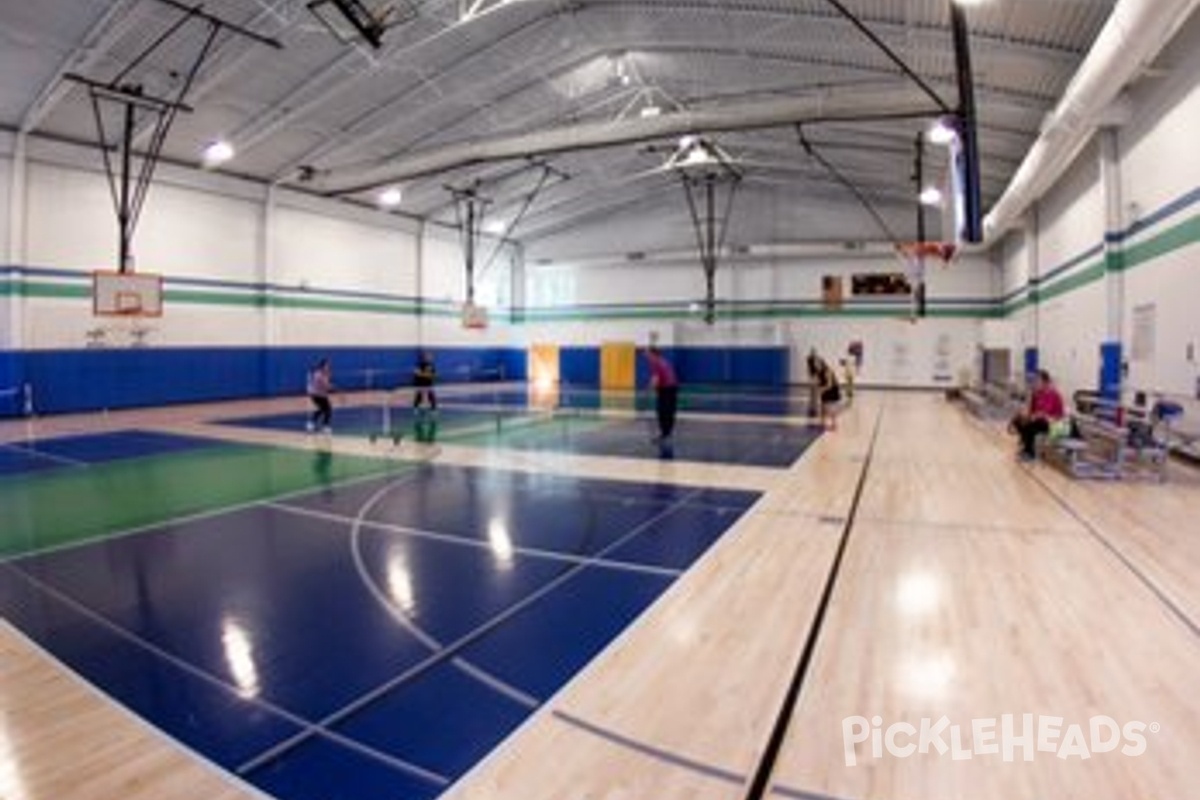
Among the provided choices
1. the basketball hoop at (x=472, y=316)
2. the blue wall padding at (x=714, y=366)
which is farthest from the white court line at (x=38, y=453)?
the blue wall padding at (x=714, y=366)

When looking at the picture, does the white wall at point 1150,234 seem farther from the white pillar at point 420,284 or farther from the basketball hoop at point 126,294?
the white pillar at point 420,284

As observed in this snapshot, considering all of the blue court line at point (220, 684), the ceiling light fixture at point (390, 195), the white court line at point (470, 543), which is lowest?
the blue court line at point (220, 684)

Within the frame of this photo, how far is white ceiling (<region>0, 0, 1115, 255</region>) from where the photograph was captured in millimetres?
12648

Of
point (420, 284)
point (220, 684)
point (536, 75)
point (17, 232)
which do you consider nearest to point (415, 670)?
point (220, 684)

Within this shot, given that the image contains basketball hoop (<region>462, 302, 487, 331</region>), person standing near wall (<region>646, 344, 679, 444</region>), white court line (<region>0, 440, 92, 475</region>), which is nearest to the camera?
white court line (<region>0, 440, 92, 475</region>)

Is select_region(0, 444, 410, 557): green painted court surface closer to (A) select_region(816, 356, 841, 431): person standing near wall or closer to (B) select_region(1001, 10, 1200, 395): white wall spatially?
(A) select_region(816, 356, 841, 431): person standing near wall

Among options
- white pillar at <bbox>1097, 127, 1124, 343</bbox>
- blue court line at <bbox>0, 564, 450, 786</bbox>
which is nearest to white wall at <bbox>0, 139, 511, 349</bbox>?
blue court line at <bbox>0, 564, 450, 786</bbox>

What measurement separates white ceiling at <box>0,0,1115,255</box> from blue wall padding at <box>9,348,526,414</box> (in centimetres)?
538

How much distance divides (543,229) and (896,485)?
1012 inches

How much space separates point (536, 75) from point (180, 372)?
42.5ft

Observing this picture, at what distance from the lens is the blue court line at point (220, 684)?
301cm

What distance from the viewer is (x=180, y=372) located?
20609mm

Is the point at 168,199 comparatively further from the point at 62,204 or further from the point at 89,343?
the point at 89,343

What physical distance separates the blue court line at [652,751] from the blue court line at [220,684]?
2.18ft
